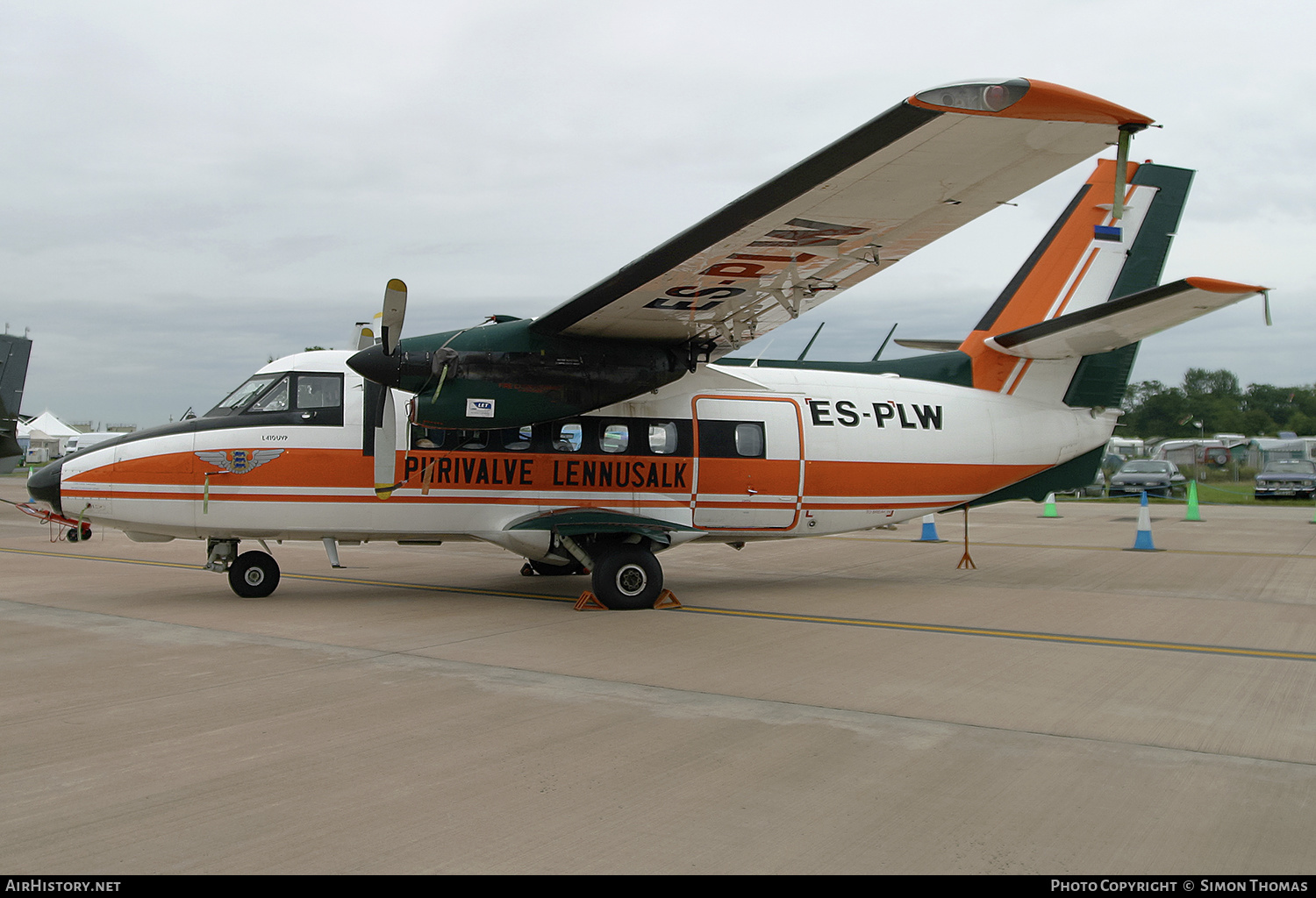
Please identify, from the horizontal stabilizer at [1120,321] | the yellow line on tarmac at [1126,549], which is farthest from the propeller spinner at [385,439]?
the yellow line on tarmac at [1126,549]

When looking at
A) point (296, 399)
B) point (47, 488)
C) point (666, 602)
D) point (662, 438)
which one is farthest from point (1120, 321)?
point (47, 488)

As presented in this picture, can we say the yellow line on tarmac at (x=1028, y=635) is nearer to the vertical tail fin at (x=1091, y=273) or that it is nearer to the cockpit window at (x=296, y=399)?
the cockpit window at (x=296, y=399)

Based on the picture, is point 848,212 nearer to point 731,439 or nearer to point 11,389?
point 731,439

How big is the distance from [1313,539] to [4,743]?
2051 cm

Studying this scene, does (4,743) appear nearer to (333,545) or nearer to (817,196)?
(333,545)

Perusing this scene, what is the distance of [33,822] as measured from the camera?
3.79 metres

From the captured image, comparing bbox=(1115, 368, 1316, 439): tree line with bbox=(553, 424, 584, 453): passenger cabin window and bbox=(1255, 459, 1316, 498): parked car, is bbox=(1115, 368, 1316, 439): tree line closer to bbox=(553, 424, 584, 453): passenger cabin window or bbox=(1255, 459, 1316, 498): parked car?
bbox=(1255, 459, 1316, 498): parked car

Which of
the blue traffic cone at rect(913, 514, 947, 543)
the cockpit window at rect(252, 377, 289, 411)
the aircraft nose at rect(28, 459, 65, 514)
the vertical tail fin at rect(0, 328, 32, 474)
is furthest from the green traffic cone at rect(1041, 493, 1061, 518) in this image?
the vertical tail fin at rect(0, 328, 32, 474)

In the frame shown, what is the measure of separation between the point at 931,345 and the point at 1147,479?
23196 millimetres

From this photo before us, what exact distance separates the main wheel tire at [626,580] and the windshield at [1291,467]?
104 ft

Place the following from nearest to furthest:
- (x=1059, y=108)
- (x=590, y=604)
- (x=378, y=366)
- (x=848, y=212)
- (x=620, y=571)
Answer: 1. (x=1059, y=108)
2. (x=848, y=212)
3. (x=378, y=366)
4. (x=620, y=571)
5. (x=590, y=604)

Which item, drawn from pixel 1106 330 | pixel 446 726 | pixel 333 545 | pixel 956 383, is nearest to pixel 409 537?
pixel 333 545

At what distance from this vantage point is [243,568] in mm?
10391

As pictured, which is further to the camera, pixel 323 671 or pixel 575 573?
pixel 575 573
